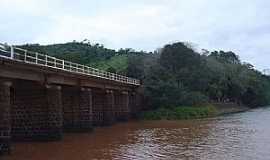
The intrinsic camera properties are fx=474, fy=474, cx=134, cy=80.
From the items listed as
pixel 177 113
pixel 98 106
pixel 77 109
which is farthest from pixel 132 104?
pixel 77 109

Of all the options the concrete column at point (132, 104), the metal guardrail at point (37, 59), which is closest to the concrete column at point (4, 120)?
the metal guardrail at point (37, 59)

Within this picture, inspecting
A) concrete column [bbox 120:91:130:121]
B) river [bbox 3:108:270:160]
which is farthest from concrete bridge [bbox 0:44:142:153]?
concrete column [bbox 120:91:130:121]

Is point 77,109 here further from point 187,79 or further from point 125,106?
point 187,79

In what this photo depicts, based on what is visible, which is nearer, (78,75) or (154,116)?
(78,75)

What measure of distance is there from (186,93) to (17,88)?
50.5 metres

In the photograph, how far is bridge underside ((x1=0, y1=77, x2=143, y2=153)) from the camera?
29281 millimetres

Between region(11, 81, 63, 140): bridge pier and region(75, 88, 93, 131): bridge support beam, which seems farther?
region(75, 88, 93, 131): bridge support beam

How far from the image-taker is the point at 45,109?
36.7 meters

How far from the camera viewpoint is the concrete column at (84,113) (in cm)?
4647

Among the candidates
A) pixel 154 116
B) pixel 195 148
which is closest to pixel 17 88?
pixel 195 148

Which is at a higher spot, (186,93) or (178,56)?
(178,56)

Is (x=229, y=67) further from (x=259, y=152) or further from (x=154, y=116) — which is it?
(x=259, y=152)

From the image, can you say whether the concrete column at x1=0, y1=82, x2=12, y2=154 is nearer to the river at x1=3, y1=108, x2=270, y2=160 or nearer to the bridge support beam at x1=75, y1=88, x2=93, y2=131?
the river at x1=3, y1=108, x2=270, y2=160

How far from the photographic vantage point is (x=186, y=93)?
8431 centimetres
